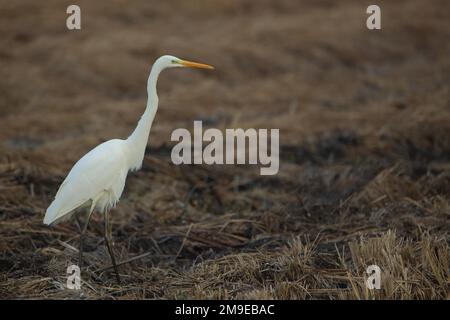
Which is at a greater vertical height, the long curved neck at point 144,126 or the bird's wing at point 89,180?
the long curved neck at point 144,126

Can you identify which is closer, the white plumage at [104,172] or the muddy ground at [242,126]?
the muddy ground at [242,126]

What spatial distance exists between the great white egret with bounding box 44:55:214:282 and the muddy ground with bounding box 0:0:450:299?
406mm

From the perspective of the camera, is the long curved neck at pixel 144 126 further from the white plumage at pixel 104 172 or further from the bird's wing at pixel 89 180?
the bird's wing at pixel 89 180

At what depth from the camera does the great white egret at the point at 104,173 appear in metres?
5.41

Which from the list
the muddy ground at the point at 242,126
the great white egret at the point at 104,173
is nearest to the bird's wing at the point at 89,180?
the great white egret at the point at 104,173

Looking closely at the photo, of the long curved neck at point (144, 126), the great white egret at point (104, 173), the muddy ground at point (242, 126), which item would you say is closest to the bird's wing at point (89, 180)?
the great white egret at point (104, 173)

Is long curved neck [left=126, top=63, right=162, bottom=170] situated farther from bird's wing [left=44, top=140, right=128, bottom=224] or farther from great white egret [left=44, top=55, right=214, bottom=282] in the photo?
bird's wing [left=44, top=140, right=128, bottom=224]

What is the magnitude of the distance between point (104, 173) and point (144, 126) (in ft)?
1.58

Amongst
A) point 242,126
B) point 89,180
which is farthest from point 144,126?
point 242,126

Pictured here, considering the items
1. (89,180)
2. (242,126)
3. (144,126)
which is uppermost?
(242,126)

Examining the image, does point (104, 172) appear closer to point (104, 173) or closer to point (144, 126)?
point (104, 173)

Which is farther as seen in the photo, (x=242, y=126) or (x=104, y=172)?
(x=242, y=126)

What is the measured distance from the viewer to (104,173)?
216 inches
